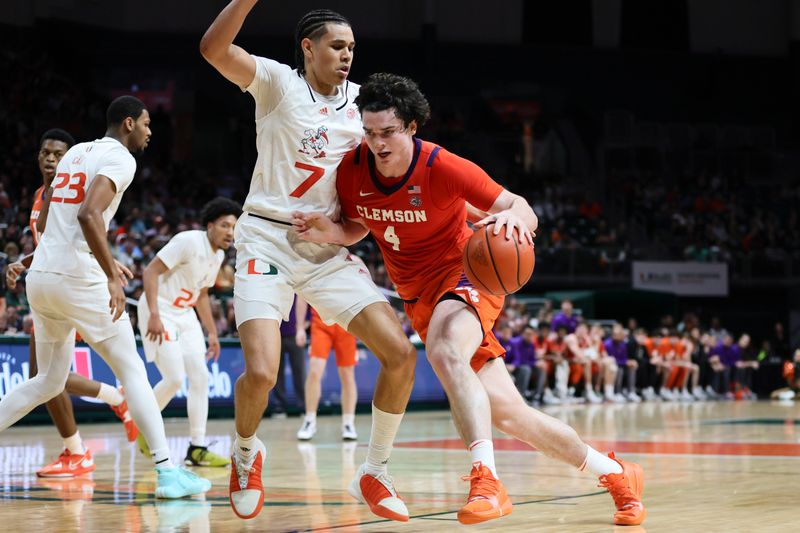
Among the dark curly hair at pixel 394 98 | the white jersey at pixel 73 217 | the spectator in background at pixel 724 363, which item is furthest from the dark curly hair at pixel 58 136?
the spectator in background at pixel 724 363

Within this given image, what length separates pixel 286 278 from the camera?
5.37m

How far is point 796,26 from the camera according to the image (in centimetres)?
3522

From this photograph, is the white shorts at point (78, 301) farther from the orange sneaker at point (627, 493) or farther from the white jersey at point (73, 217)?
the orange sneaker at point (627, 493)

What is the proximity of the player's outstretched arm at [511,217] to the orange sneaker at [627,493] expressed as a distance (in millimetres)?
A: 1256

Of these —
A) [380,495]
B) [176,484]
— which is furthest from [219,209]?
[380,495]

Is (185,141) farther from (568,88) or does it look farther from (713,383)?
(713,383)

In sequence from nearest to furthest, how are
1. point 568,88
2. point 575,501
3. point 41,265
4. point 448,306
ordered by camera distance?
1. point 448,306
2. point 575,501
3. point 41,265
4. point 568,88

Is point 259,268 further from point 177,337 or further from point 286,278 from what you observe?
point 177,337

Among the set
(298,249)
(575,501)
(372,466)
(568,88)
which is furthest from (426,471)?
(568,88)

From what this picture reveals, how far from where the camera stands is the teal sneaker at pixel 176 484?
20.8 ft

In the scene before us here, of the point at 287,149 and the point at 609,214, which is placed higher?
the point at 609,214

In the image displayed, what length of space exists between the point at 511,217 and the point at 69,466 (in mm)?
4202

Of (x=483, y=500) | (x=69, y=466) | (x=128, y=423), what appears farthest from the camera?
(x=128, y=423)

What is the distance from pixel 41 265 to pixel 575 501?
132 inches
